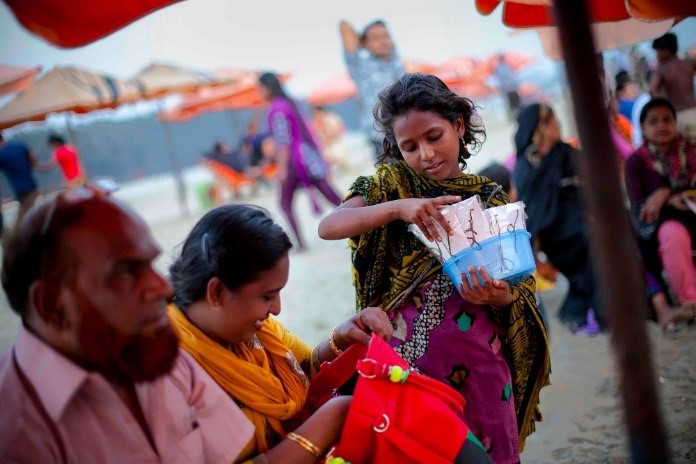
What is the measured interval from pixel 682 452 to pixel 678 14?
1901 millimetres

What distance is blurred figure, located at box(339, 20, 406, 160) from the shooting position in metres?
5.71

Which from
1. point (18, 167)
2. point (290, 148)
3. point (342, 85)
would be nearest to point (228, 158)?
point (18, 167)

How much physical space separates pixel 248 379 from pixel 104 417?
0.39m

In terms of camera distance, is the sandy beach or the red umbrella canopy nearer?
the red umbrella canopy

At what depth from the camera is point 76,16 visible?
158 cm

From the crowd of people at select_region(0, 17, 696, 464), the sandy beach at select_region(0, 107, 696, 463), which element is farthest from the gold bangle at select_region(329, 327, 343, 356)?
the sandy beach at select_region(0, 107, 696, 463)

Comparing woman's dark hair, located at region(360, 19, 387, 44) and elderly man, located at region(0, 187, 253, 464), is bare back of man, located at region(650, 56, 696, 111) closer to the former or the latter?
woman's dark hair, located at region(360, 19, 387, 44)

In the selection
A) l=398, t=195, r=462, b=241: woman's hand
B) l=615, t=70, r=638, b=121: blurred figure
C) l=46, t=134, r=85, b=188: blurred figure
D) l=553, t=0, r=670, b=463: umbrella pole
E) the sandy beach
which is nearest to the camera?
Result: l=553, t=0, r=670, b=463: umbrella pole

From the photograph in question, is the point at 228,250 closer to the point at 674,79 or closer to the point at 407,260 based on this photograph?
the point at 407,260

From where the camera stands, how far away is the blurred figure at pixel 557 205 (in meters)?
4.18

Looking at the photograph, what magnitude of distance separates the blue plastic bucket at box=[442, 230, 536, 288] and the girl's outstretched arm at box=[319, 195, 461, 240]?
0.10 metres

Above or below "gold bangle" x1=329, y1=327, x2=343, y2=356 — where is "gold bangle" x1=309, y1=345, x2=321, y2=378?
below

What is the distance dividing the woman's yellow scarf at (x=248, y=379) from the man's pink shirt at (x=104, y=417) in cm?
9

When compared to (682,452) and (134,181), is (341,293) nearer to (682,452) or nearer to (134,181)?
(682,452)
